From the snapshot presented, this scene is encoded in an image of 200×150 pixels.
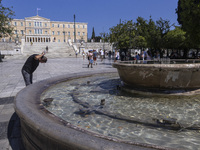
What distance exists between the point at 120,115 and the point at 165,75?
1.29m

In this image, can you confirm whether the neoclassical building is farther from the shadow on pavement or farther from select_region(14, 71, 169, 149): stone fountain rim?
select_region(14, 71, 169, 149): stone fountain rim

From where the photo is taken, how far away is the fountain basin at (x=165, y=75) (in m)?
3.26

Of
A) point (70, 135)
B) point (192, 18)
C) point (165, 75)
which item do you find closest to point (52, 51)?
point (192, 18)

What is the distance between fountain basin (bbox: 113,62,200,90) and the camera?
3.26 m

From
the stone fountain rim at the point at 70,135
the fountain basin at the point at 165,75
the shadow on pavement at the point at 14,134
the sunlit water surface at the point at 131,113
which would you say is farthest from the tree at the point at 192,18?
the stone fountain rim at the point at 70,135

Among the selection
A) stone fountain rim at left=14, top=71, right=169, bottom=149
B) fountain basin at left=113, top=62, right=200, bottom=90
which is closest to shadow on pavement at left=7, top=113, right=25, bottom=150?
stone fountain rim at left=14, top=71, right=169, bottom=149

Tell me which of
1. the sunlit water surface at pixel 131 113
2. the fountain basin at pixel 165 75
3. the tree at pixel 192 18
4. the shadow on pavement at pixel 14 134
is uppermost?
the tree at pixel 192 18

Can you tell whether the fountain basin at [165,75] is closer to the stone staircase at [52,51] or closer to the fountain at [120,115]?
the fountain at [120,115]

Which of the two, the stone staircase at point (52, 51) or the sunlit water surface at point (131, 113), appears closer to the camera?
the sunlit water surface at point (131, 113)

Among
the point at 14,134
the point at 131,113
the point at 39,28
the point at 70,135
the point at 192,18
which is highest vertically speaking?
the point at 39,28

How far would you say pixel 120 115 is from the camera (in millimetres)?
2771

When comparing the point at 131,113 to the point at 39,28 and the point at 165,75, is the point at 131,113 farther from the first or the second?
the point at 39,28

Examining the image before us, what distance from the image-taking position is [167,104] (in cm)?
328

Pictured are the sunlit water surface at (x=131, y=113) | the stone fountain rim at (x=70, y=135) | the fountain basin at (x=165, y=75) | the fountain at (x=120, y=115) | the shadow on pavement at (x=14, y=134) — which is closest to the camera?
the stone fountain rim at (x=70, y=135)
